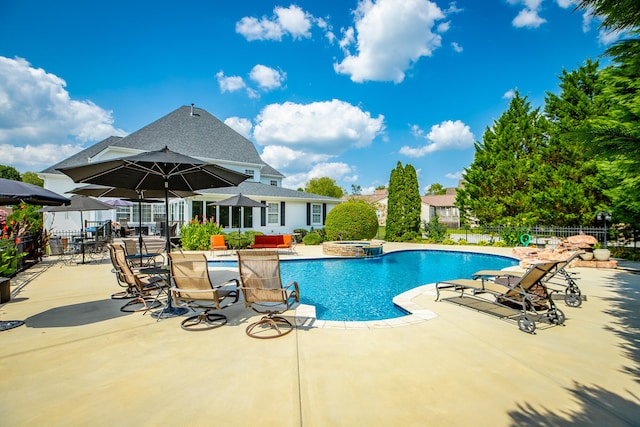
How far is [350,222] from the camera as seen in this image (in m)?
20.1

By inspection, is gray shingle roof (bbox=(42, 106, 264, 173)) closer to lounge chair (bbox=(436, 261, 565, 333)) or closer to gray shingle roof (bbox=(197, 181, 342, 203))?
gray shingle roof (bbox=(197, 181, 342, 203))

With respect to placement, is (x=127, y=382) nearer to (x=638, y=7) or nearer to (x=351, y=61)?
(x=638, y=7)

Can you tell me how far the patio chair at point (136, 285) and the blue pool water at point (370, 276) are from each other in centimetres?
350

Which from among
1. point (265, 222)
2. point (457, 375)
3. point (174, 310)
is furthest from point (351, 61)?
point (457, 375)

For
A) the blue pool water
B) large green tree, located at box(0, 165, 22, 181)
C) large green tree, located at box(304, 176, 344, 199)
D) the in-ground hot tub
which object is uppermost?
large green tree, located at box(0, 165, 22, 181)

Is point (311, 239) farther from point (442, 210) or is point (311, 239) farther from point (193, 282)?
point (442, 210)

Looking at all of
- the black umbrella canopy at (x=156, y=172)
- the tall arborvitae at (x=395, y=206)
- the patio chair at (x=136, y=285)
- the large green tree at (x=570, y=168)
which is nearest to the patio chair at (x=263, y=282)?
the black umbrella canopy at (x=156, y=172)

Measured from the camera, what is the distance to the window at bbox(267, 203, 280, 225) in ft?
72.2

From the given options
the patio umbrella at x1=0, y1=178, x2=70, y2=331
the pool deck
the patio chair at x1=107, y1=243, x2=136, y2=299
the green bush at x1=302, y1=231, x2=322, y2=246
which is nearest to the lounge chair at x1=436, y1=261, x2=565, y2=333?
the pool deck

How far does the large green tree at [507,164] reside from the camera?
21438 mm

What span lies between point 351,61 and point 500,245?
15323mm

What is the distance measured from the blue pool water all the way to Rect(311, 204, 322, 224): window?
26.7 ft

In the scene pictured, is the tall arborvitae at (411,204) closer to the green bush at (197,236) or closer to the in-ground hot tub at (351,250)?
the in-ground hot tub at (351,250)

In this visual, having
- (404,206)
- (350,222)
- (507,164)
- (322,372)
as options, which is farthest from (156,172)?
(507,164)
